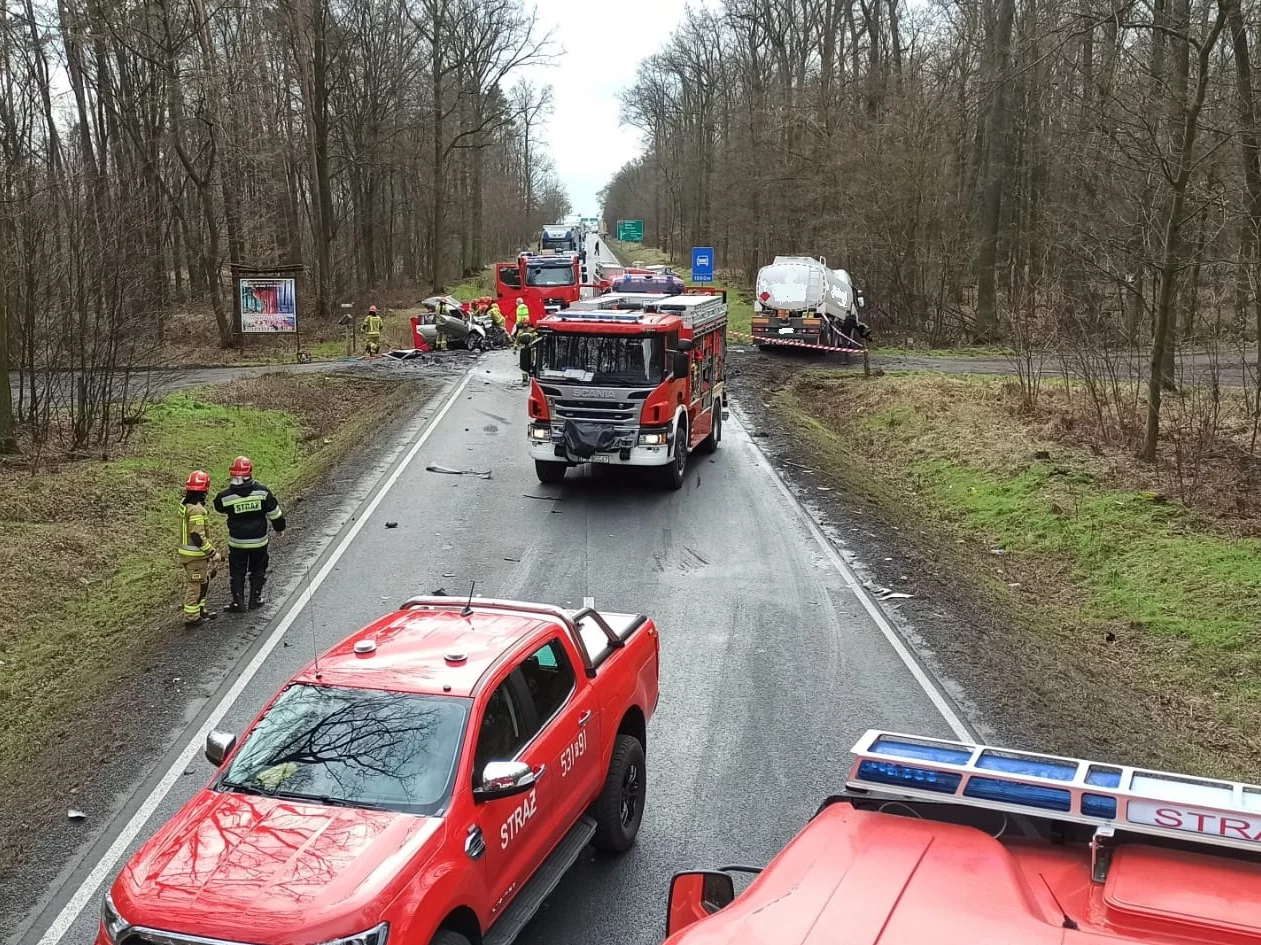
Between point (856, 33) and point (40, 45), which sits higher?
point (856, 33)

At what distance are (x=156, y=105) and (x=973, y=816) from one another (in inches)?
1509

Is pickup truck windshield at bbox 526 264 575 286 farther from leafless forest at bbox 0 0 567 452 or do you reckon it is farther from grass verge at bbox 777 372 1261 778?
grass verge at bbox 777 372 1261 778

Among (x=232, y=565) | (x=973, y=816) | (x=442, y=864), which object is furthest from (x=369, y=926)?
(x=232, y=565)

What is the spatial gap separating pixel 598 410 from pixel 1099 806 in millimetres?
12921

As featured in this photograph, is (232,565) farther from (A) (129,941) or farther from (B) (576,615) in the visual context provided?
(A) (129,941)

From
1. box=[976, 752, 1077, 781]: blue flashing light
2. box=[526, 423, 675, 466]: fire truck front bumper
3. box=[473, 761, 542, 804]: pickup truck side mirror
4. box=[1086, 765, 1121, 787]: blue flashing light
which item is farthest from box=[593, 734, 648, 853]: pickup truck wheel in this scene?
box=[526, 423, 675, 466]: fire truck front bumper

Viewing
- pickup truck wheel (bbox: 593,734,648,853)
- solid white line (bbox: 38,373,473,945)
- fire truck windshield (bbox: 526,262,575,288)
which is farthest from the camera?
→ fire truck windshield (bbox: 526,262,575,288)

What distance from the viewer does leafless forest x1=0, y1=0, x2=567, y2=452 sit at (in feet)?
62.2

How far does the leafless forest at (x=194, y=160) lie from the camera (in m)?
19.0

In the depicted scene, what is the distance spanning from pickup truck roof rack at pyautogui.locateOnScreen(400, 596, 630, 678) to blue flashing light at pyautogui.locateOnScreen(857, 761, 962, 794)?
8.48 ft

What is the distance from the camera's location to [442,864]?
4.89 metres

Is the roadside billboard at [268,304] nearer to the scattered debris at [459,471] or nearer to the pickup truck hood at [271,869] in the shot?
the scattered debris at [459,471]

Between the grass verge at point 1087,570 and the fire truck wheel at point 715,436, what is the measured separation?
1.72 metres

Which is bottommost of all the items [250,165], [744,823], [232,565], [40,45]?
[744,823]
